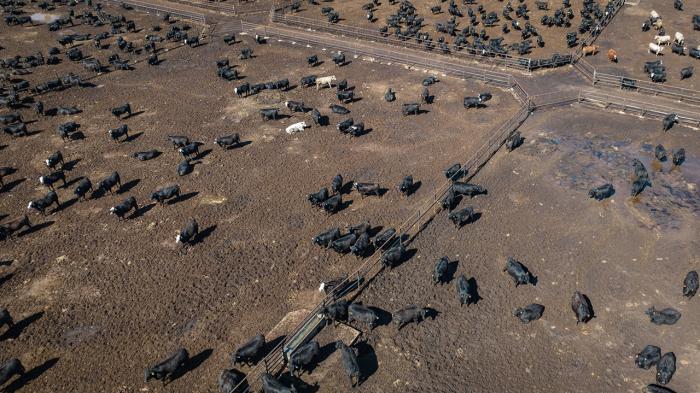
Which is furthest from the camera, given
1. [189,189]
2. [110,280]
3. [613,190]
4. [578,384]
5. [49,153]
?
[49,153]

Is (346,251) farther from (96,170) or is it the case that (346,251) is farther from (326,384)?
(96,170)

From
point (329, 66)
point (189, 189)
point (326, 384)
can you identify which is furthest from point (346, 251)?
point (329, 66)

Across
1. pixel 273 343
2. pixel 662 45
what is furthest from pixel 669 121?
pixel 273 343

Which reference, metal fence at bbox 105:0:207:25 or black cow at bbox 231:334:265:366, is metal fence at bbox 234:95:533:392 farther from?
metal fence at bbox 105:0:207:25

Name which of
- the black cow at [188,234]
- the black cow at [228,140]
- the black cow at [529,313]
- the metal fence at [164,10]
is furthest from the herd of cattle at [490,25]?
the black cow at [188,234]

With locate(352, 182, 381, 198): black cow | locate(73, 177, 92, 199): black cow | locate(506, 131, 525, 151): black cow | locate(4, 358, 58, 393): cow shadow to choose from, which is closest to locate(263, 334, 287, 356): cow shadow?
locate(4, 358, 58, 393): cow shadow

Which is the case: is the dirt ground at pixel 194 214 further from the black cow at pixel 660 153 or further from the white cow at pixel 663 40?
the white cow at pixel 663 40

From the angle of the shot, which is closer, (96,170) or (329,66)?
(96,170)

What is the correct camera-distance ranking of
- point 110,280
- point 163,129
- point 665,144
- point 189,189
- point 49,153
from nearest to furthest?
point 110,280 < point 189,189 < point 665,144 < point 49,153 < point 163,129
